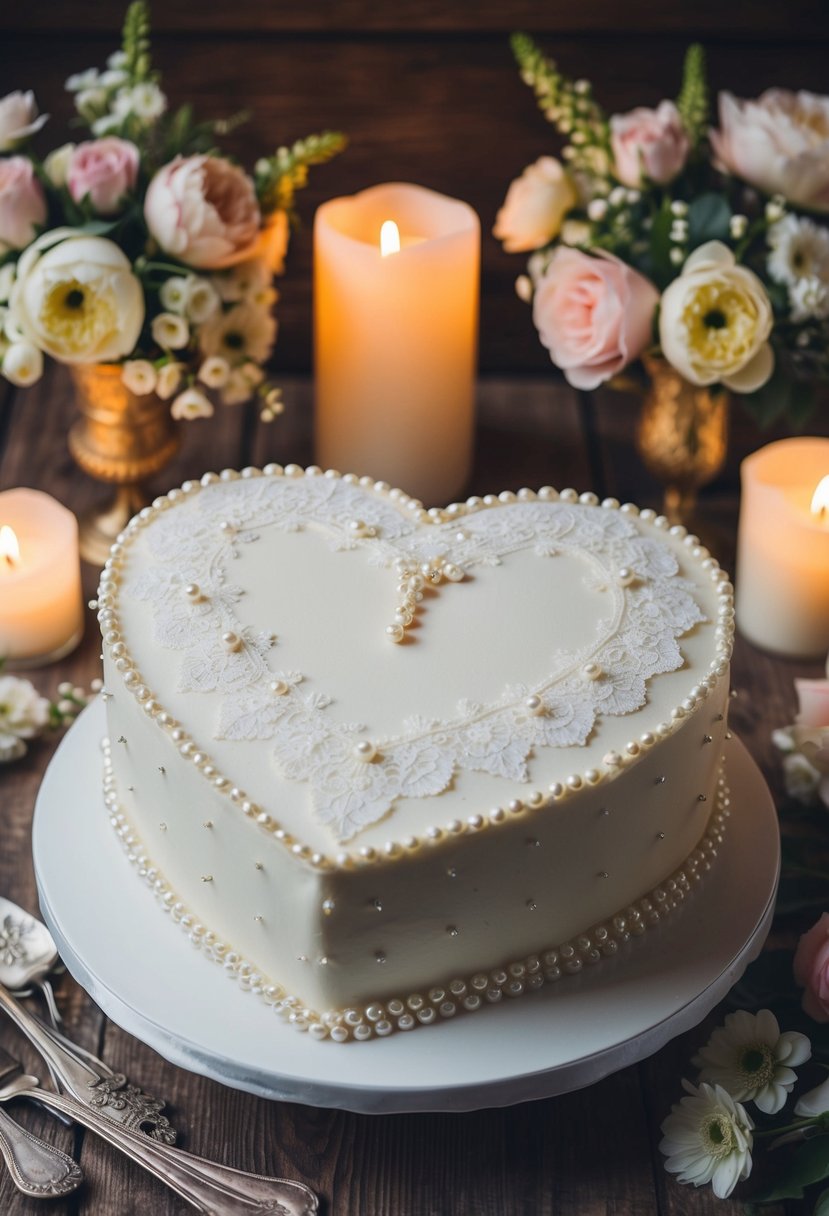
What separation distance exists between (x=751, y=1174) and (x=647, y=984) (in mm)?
152

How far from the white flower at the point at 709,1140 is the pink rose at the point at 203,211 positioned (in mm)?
820

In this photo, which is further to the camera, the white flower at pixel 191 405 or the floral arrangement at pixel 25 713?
the white flower at pixel 191 405

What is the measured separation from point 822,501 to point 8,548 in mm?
745

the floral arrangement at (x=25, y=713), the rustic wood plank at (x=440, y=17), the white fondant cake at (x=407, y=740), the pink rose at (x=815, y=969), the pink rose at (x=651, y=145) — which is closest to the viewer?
the white fondant cake at (x=407, y=740)

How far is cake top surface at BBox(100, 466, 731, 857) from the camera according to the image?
85 centimetres

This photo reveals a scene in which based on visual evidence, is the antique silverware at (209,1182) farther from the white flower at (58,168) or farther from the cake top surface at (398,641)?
the white flower at (58,168)

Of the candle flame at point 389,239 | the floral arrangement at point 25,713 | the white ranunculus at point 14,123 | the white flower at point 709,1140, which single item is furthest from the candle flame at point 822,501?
the white ranunculus at point 14,123

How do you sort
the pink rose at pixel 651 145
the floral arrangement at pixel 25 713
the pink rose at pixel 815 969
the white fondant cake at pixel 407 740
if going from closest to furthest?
the white fondant cake at pixel 407 740 < the pink rose at pixel 815 969 < the floral arrangement at pixel 25 713 < the pink rose at pixel 651 145

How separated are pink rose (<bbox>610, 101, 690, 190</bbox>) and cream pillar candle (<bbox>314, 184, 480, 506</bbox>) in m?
0.16

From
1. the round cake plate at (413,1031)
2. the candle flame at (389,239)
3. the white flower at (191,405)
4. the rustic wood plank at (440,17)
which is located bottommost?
the round cake plate at (413,1031)

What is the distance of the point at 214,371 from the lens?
1.32m

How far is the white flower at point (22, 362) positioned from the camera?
4.12 feet

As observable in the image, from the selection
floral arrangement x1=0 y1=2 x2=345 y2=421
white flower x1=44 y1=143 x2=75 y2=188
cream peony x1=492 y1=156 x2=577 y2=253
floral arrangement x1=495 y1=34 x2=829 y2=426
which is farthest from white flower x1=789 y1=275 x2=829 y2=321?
white flower x1=44 y1=143 x2=75 y2=188

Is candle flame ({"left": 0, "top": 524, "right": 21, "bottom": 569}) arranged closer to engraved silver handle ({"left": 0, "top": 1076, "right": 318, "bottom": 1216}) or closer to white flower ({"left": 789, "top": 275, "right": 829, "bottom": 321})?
engraved silver handle ({"left": 0, "top": 1076, "right": 318, "bottom": 1216})
